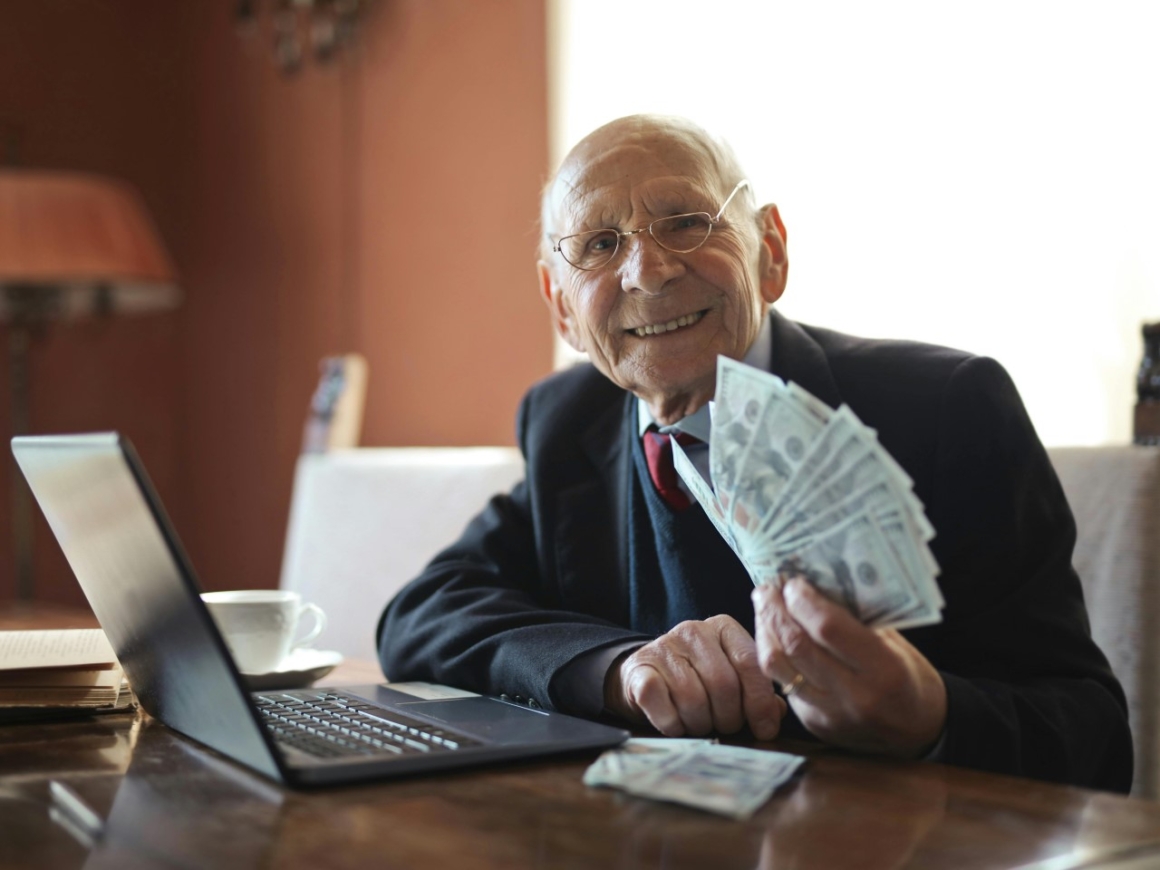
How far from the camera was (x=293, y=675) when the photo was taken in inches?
50.2

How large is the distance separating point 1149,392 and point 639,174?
0.58m

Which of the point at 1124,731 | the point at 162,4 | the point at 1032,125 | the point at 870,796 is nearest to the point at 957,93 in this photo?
the point at 1032,125

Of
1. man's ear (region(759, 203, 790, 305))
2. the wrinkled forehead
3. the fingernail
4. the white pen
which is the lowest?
the white pen

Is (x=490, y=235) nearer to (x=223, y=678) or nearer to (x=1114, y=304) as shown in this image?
(x=1114, y=304)

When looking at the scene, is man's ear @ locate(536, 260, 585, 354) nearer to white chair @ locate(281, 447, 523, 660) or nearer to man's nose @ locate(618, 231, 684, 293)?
man's nose @ locate(618, 231, 684, 293)

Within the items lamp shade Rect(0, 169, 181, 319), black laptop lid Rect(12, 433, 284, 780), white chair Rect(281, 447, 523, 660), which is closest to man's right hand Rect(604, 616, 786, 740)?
black laptop lid Rect(12, 433, 284, 780)

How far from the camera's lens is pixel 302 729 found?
0.96m

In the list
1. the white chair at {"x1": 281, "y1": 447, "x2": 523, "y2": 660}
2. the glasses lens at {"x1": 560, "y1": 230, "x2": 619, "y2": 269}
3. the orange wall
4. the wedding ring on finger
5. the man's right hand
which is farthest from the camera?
the orange wall

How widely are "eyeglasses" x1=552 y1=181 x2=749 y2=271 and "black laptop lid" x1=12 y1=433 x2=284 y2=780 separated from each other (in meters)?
0.59

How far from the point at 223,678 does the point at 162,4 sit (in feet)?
12.5

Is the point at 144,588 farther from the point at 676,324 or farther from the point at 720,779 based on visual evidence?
the point at 676,324

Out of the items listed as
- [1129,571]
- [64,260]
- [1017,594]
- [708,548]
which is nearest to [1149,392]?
[1129,571]

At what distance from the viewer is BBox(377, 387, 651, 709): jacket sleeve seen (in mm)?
1143

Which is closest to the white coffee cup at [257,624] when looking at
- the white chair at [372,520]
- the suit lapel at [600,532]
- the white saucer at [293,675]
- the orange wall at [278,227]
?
the white saucer at [293,675]
